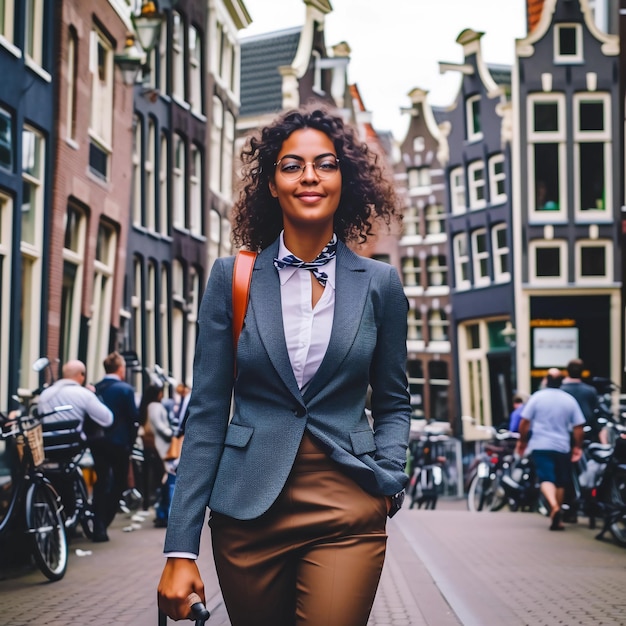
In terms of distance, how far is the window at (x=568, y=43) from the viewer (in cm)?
3506

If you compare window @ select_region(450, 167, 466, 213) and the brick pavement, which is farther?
window @ select_region(450, 167, 466, 213)

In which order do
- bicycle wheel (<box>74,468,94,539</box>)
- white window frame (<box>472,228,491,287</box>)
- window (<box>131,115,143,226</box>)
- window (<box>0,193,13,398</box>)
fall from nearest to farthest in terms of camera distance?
bicycle wheel (<box>74,468,94,539</box>), window (<box>0,193,13,398</box>), window (<box>131,115,143,226</box>), white window frame (<box>472,228,491,287</box>)

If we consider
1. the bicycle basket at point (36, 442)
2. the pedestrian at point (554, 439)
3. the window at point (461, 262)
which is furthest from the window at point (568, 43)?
the bicycle basket at point (36, 442)

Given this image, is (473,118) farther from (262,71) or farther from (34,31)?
(34,31)

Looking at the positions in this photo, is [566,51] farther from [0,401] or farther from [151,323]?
[0,401]

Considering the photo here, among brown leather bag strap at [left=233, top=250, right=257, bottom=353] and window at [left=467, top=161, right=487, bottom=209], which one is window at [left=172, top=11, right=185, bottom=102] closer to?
window at [left=467, top=161, right=487, bottom=209]

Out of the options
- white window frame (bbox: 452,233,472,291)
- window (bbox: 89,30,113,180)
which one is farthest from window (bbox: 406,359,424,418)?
window (bbox: 89,30,113,180)

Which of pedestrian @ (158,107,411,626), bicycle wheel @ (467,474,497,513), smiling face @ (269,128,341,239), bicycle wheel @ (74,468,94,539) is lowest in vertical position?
bicycle wheel @ (467,474,497,513)

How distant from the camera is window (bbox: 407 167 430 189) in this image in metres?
43.9

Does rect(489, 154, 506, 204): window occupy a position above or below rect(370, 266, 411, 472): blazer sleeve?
above

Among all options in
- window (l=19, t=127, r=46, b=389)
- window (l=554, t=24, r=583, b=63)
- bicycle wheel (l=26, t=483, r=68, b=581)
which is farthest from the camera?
window (l=554, t=24, r=583, b=63)

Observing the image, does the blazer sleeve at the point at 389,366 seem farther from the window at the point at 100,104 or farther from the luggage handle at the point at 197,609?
the window at the point at 100,104

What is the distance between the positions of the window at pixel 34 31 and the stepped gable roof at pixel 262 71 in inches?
885

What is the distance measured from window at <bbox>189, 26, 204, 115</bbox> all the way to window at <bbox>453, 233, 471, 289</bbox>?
47.8 ft
